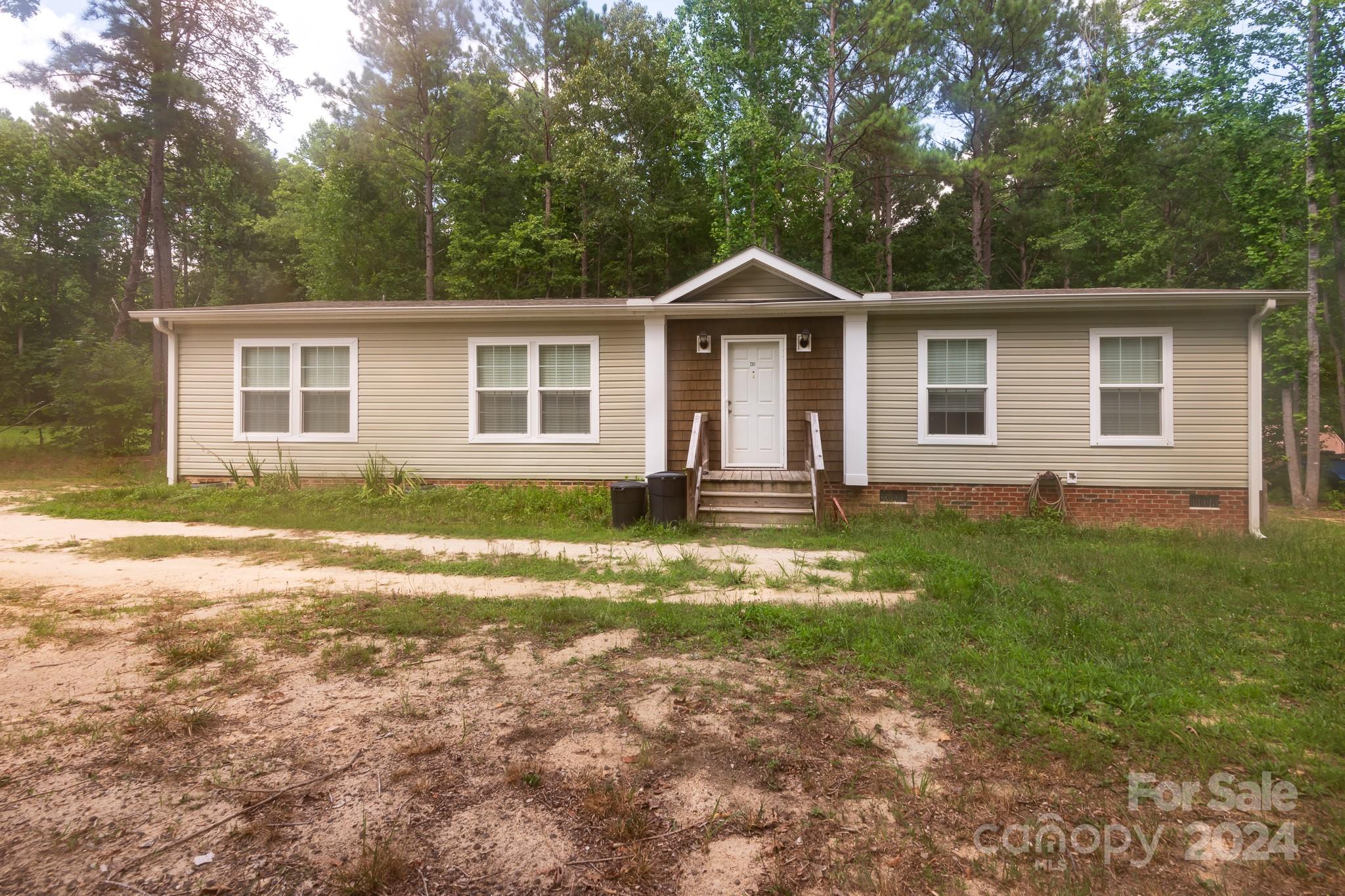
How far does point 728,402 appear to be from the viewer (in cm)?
1034

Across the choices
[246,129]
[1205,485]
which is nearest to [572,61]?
[246,129]

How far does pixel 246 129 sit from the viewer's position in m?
19.9

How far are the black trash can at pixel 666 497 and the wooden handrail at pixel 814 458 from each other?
179cm

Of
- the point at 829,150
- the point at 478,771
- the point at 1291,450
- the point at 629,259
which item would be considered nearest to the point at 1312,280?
the point at 1291,450

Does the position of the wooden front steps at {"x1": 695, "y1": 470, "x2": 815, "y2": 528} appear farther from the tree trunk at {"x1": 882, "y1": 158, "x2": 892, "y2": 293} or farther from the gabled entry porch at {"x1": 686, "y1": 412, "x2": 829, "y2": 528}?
the tree trunk at {"x1": 882, "y1": 158, "x2": 892, "y2": 293}

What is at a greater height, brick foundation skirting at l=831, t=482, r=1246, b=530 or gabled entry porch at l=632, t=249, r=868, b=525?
gabled entry porch at l=632, t=249, r=868, b=525

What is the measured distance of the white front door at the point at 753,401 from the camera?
33.7 feet

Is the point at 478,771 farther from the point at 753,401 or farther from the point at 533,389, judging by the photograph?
the point at 533,389

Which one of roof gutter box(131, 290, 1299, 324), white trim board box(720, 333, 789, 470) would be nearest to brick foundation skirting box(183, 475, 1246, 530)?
white trim board box(720, 333, 789, 470)

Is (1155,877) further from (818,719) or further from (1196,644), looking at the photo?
(1196,644)

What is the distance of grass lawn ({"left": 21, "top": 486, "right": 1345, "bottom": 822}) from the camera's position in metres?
2.98

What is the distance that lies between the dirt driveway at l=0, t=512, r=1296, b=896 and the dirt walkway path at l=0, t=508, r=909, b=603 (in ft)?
3.52

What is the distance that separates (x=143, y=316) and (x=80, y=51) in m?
12.2

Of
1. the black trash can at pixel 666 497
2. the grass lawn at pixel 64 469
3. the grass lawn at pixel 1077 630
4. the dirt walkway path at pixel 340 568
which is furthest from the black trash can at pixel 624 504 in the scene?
the grass lawn at pixel 64 469
